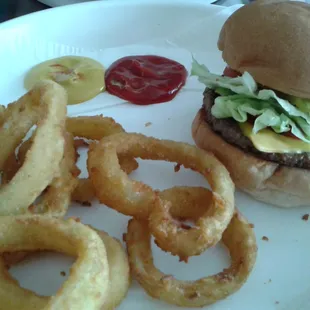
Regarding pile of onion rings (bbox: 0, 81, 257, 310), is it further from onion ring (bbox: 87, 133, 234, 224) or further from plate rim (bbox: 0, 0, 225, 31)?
plate rim (bbox: 0, 0, 225, 31)

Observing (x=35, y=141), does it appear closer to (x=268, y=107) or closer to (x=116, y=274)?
(x=116, y=274)

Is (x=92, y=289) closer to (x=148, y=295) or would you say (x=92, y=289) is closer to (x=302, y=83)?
(x=148, y=295)

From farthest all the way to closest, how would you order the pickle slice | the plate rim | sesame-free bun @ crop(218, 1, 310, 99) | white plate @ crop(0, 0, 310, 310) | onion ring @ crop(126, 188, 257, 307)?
the plate rim → the pickle slice → sesame-free bun @ crop(218, 1, 310, 99) → white plate @ crop(0, 0, 310, 310) → onion ring @ crop(126, 188, 257, 307)

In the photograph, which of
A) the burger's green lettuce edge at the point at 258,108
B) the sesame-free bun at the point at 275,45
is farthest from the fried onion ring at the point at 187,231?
the sesame-free bun at the point at 275,45

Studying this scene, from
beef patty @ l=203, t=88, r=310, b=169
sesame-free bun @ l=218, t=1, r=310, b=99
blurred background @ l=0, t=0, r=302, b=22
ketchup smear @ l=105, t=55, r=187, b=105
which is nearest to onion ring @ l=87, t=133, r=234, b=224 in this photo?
beef patty @ l=203, t=88, r=310, b=169

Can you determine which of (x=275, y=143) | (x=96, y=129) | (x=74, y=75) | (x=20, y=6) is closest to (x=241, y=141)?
(x=275, y=143)

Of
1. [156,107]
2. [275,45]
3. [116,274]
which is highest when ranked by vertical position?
[275,45]

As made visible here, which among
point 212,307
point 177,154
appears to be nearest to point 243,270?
point 212,307

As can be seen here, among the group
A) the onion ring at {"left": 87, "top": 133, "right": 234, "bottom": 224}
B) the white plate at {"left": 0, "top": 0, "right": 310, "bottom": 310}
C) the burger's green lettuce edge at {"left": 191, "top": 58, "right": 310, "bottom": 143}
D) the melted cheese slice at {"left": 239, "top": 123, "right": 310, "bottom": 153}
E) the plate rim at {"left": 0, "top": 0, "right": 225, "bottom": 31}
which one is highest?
the burger's green lettuce edge at {"left": 191, "top": 58, "right": 310, "bottom": 143}
